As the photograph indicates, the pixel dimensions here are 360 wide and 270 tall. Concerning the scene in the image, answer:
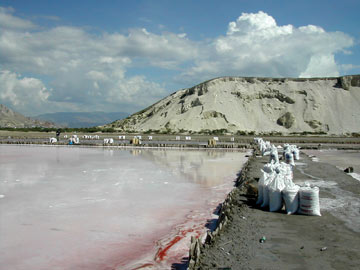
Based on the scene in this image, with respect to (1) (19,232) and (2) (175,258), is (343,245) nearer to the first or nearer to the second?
(2) (175,258)

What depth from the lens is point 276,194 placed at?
9.44m

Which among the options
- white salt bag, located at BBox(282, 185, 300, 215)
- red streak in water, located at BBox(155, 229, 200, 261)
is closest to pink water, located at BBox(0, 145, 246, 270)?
red streak in water, located at BBox(155, 229, 200, 261)

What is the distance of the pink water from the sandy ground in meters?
0.95

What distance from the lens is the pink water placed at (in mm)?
7043

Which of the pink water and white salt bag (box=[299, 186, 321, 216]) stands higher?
white salt bag (box=[299, 186, 321, 216])

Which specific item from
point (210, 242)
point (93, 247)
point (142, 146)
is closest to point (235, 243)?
point (210, 242)

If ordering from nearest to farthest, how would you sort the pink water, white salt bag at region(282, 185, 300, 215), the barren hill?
the pink water < white salt bag at region(282, 185, 300, 215) < the barren hill

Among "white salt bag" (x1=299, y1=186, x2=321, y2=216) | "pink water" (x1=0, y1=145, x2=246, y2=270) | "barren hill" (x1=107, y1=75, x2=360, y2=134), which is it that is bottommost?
"pink water" (x1=0, y1=145, x2=246, y2=270)

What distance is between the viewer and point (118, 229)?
869 centimetres

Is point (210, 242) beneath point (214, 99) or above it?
beneath

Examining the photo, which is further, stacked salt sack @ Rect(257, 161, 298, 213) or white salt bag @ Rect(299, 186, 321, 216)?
stacked salt sack @ Rect(257, 161, 298, 213)

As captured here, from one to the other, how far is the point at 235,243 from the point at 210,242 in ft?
1.55

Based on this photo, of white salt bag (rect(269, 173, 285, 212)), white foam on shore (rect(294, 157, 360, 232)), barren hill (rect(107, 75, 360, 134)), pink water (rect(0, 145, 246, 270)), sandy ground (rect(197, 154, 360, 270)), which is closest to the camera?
sandy ground (rect(197, 154, 360, 270))

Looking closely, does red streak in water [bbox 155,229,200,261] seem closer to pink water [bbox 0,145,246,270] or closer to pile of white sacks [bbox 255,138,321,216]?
pink water [bbox 0,145,246,270]
